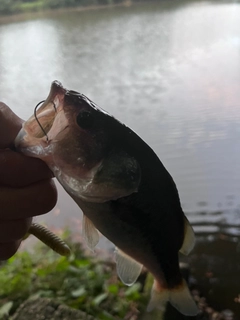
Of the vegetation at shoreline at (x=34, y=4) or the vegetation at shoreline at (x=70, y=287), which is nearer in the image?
the vegetation at shoreline at (x=70, y=287)

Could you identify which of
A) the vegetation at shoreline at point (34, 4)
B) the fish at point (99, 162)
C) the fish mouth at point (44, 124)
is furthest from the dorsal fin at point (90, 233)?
the vegetation at shoreline at point (34, 4)

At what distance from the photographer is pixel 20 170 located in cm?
58

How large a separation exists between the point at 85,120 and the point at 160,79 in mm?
2410

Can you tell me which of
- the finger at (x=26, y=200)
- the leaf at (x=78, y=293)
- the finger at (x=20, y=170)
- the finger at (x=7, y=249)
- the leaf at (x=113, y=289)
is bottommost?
the leaf at (x=113, y=289)

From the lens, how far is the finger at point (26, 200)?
0.60 meters

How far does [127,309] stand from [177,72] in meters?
1.96

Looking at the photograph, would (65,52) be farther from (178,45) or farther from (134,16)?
(134,16)

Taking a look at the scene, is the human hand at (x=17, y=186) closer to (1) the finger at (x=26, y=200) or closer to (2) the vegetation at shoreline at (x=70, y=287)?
(1) the finger at (x=26, y=200)

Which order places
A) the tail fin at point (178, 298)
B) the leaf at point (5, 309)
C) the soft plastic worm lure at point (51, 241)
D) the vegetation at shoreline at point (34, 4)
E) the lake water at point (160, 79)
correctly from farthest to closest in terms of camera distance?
the vegetation at shoreline at point (34, 4) < the lake water at point (160, 79) < the leaf at point (5, 309) < the soft plastic worm lure at point (51, 241) < the tail fin at point (178, 298)

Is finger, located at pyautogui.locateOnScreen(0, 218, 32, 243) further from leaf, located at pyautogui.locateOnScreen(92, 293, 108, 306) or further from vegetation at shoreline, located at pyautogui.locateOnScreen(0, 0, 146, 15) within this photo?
vegetation at shoreline, located at pyautogui.locateOnScreen(0, 0, 146, 15)

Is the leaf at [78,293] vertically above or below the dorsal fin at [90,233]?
below

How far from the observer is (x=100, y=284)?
5.10ft

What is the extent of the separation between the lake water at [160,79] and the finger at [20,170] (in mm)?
1342

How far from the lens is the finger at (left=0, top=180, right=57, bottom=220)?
600mm
